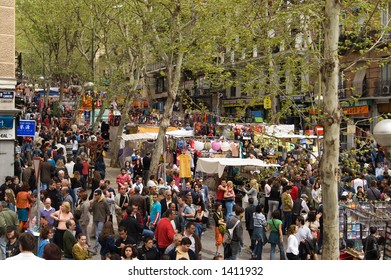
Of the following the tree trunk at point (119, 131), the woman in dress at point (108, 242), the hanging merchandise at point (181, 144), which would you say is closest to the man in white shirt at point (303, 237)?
the woman in dress at point (108, 242)

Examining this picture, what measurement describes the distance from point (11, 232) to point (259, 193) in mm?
9177

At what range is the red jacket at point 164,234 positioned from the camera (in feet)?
40.8

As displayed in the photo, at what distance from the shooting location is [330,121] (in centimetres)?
1067

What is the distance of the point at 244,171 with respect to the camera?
20.9 meters

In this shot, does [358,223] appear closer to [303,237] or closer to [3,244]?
[303,237]

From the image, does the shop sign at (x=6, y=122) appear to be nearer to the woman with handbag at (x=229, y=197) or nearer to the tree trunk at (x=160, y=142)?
the tree trunk at (x=160, y=142)

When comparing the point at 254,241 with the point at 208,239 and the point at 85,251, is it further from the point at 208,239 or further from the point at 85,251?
the point at 85,251

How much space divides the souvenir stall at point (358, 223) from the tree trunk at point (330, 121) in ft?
9.30

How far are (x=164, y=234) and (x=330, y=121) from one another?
3886 millimetres

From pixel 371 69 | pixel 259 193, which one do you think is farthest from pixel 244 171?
pixel 371 69

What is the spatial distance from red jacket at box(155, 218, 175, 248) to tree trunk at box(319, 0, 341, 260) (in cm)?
304

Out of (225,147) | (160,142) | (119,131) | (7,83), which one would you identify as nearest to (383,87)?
(119,131)

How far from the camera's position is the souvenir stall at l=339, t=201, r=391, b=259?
1383 centimetres
